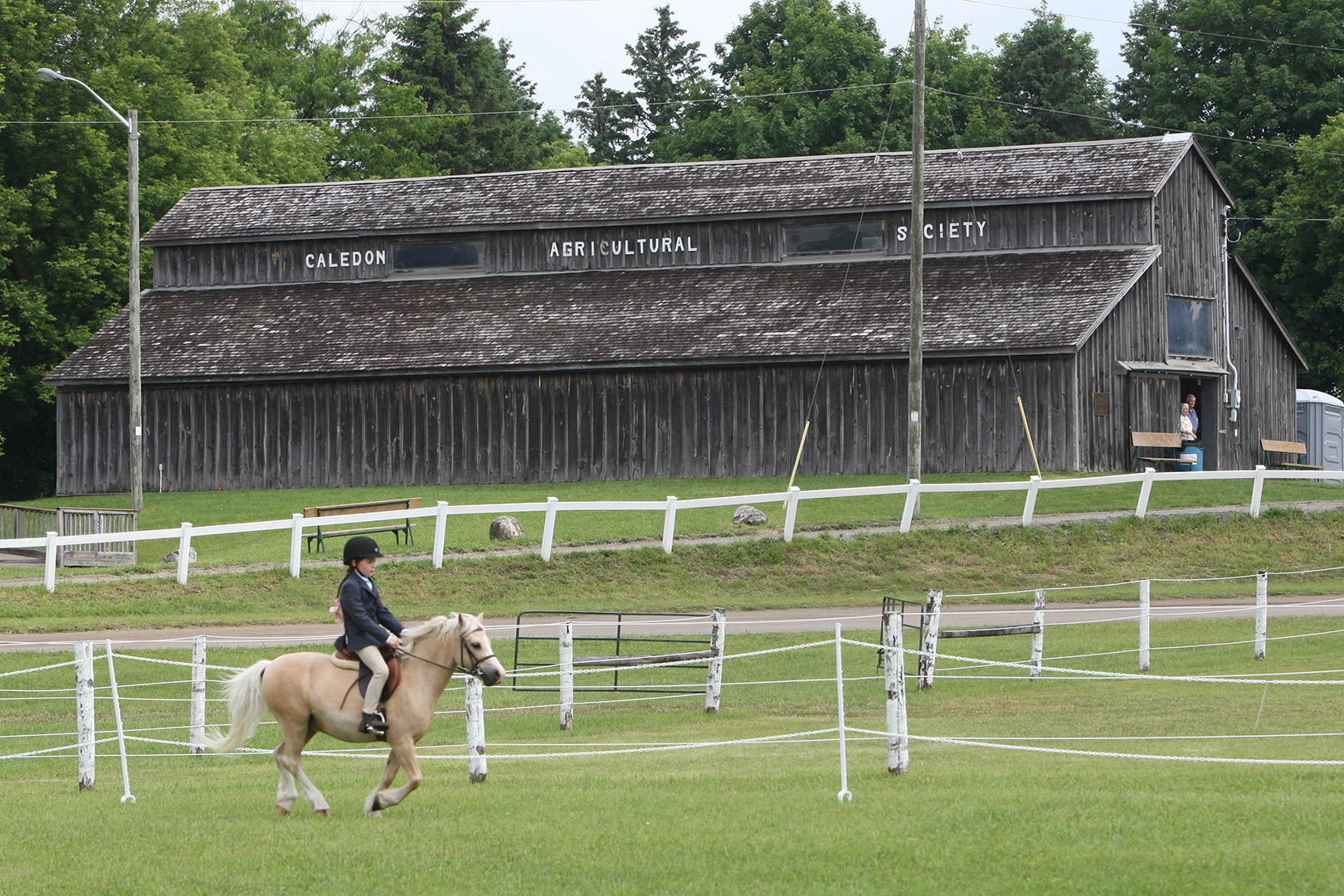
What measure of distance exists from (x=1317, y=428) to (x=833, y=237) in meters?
16.0

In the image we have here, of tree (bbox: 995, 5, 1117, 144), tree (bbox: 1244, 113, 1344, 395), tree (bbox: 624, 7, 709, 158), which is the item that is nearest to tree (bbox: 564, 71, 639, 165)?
tree (bbox: 624, 7, 709, 158)

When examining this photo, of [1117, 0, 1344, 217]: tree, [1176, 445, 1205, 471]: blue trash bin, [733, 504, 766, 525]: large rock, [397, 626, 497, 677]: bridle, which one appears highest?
[1117, 0, 1344, 217]: tree

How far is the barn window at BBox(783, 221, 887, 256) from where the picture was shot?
42.6m

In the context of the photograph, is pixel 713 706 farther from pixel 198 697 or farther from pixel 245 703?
pixel 245 703

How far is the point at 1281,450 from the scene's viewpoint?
42.6 metres

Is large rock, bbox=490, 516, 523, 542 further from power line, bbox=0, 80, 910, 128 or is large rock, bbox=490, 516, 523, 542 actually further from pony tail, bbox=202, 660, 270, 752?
power line, bbox=0, 80, 910, 128

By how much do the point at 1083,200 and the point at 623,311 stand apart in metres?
12.0

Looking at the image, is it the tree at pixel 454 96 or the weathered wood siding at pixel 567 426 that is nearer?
the weathered wood siding at pixel 567 426

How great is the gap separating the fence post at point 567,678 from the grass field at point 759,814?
178 mm

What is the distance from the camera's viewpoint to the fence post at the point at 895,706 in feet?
38.6

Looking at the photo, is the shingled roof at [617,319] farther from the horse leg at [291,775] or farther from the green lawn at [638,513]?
the horse leg at [291,775]

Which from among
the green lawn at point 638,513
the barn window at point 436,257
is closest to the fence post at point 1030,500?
the green lawn at point 638,513

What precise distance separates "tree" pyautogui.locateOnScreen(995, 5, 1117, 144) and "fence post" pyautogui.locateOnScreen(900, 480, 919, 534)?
4674 cm

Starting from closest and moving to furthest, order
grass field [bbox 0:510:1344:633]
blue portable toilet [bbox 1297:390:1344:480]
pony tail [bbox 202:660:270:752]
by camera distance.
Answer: pony tail [bbox 202:660:270:752] < grass field [bbox 0:510:1344:633] < blue portable toilet [bbox 1297:390:1344:480]
